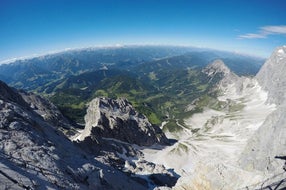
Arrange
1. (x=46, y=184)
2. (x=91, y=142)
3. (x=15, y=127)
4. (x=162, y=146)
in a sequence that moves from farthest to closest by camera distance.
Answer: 1. (x=162, y=146)
2. (x=91, y=142)
3. (x=15, y=127)
4. (x=46, y=184)

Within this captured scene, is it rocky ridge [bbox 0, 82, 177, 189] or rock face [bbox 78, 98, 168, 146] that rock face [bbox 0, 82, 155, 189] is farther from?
rock face [bbox 78, 98, 168, 146]

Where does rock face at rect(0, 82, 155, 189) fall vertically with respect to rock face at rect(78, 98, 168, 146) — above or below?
above

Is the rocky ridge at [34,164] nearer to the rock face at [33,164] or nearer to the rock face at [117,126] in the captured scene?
the rock face at [33,164]

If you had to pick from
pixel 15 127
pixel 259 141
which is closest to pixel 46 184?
pixel 15 127

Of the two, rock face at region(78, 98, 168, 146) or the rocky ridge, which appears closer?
the rocky ridge

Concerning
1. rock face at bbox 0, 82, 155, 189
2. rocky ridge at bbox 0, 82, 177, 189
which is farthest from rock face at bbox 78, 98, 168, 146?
rock face at bbox 0, 82, 155, 189

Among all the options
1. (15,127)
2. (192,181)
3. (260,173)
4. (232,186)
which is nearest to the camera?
(260,173)

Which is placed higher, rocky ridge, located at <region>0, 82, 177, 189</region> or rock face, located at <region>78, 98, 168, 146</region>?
rocky ridge, located at <region>0, 82, 177, 189</region>

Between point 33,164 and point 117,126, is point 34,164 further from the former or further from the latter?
point 117,126

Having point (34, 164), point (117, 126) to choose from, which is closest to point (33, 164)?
point (34, 164)

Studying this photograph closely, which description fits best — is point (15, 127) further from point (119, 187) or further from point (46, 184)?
point (119, 187)

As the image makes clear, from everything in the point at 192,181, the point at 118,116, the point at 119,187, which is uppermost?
the point at 192,181
